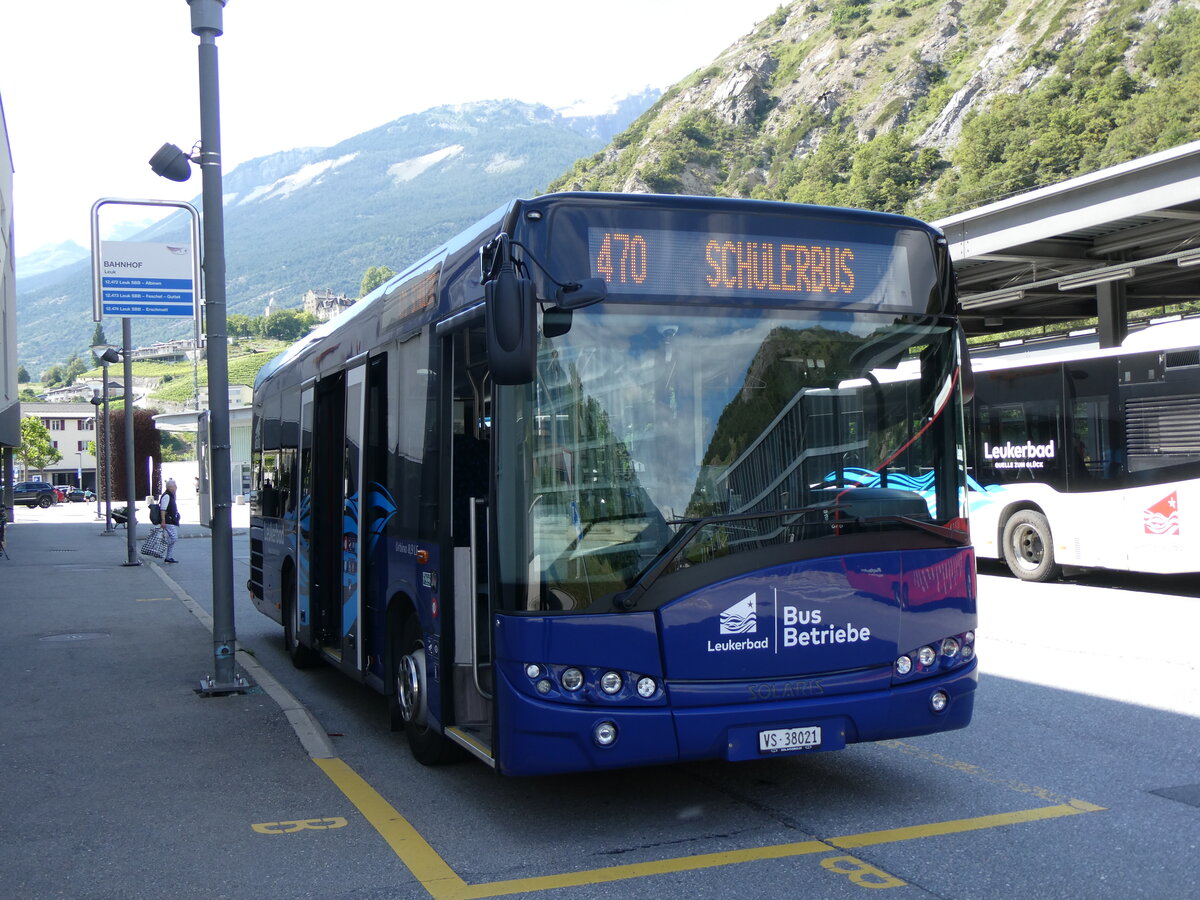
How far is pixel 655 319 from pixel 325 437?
4626 mm

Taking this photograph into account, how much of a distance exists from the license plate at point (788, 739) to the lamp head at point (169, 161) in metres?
7.15

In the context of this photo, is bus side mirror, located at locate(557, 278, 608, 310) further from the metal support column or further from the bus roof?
the metal support column

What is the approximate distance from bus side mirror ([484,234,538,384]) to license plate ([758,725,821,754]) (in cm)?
197

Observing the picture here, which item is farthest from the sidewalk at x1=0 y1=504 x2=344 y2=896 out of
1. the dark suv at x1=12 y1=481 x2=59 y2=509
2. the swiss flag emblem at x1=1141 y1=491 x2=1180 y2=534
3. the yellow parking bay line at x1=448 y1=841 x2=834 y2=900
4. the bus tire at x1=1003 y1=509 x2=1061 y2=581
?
the dark suv at x1=12 y1=481 x2=59 y2=509

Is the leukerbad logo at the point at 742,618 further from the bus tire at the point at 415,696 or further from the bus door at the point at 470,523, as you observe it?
the bus tire at the point at 415,696

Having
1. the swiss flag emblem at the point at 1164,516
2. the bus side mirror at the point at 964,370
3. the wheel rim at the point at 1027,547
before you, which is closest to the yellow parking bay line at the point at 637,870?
the bus side mirror at the point at 964,370

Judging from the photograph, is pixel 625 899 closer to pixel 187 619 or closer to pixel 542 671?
pixel 542 671

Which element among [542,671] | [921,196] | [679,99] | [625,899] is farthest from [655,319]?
[679,99]

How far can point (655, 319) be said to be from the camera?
5.62m

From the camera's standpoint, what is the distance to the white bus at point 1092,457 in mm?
14352

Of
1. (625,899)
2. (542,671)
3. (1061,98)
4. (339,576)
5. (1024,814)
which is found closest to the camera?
(625,899)

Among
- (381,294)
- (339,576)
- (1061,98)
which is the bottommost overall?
(339,576)

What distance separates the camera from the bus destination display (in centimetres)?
566

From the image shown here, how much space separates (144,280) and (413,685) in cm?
1071
